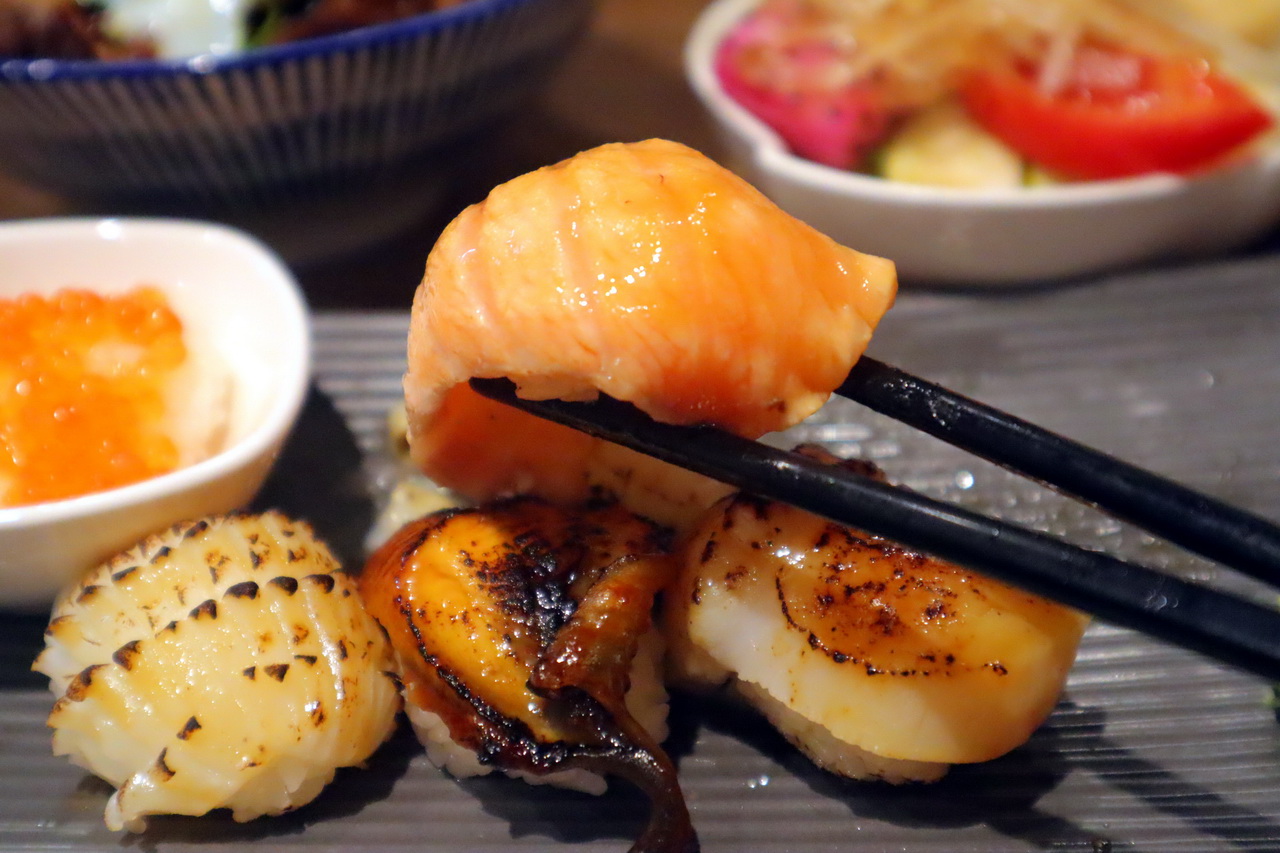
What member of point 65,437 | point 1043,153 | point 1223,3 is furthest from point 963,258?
point 65,437

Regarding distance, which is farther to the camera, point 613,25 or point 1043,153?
point 613,25

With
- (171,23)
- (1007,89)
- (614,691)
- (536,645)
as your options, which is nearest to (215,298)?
(171,23)

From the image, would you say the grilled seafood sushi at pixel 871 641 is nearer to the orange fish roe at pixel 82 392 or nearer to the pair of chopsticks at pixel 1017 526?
the pair of chopsticks at pixel 1017 526

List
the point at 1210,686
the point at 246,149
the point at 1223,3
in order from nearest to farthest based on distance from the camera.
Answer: the point at 1210,686
the point at 246,149
the point at 1223,3

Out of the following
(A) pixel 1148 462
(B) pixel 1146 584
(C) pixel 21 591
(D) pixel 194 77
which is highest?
(D) pixel 194 77

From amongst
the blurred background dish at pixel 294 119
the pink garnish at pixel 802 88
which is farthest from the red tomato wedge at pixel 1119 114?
the blurred background dish at pixel 294 119

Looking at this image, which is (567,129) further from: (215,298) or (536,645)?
(536,645)

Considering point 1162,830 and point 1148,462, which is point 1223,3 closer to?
point 1148,462
